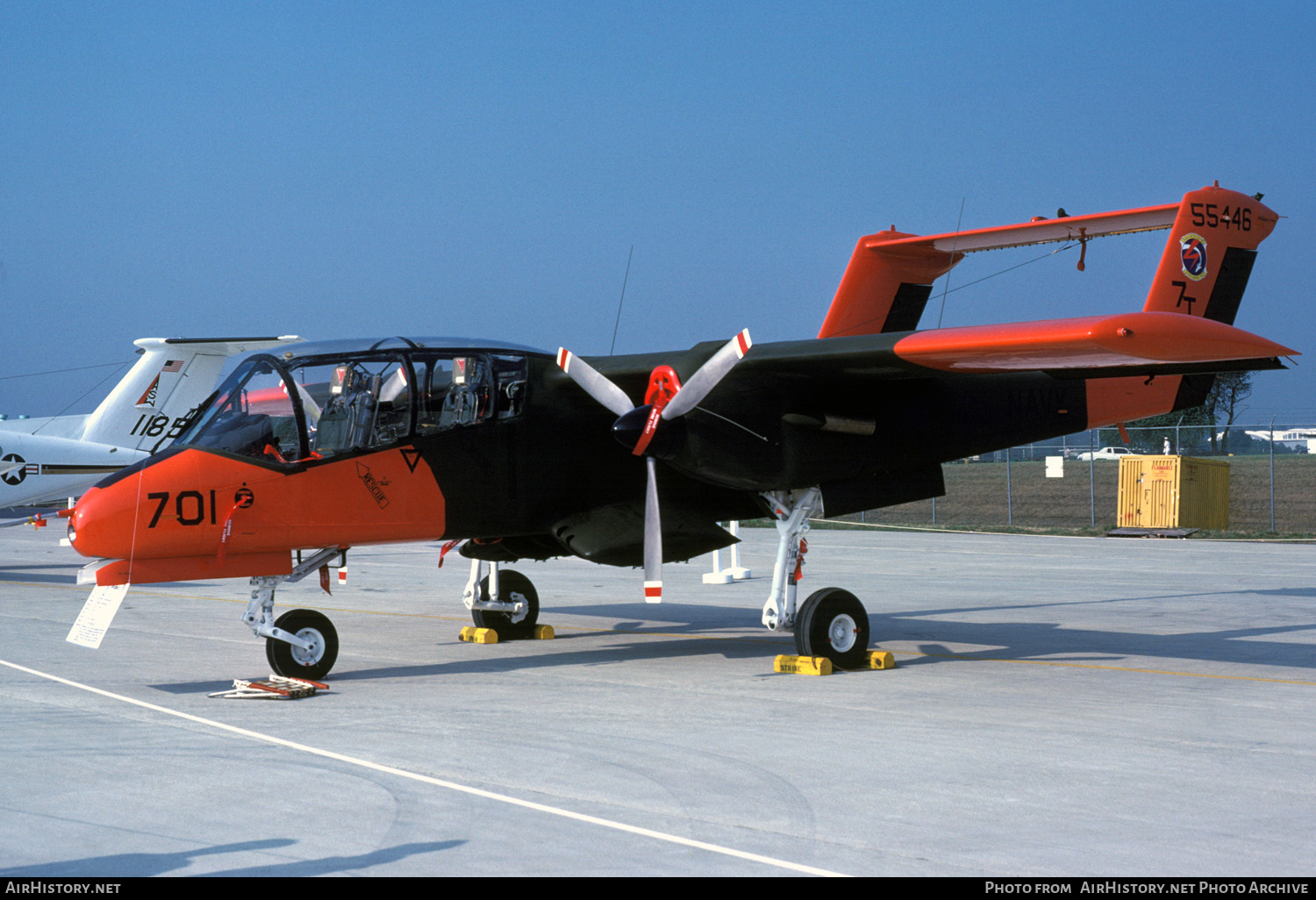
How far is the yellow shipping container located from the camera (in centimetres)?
3253

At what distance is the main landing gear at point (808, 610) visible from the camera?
12492mm

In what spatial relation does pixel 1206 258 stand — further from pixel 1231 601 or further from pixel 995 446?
pixel 1231 601

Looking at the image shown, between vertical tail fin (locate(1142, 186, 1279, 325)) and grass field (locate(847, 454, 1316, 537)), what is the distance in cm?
1794

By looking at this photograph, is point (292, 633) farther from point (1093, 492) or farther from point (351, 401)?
point (1093, 492)

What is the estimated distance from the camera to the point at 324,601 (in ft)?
65.4

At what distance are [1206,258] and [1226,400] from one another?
6580 cm

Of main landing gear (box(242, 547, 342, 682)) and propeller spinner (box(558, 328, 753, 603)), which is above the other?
propeller spinner (box(558, 328, 753, 603))

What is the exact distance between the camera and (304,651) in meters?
11.6

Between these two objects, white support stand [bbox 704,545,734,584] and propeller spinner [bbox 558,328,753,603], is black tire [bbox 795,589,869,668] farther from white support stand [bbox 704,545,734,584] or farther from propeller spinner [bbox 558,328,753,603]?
white support stand [bbox 704,545,734,584]

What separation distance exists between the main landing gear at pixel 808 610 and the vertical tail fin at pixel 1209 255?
569 cm

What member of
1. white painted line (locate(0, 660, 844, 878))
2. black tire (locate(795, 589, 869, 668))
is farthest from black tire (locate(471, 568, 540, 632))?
white painted line (locate(0, 660, 844, 878))

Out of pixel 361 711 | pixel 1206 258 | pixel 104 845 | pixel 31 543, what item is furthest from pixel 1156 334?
pixel 31 543

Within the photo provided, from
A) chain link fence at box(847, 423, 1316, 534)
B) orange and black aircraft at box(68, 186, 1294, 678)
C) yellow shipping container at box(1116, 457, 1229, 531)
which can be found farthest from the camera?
chain link fence at box(847, 423, 1316, 534)

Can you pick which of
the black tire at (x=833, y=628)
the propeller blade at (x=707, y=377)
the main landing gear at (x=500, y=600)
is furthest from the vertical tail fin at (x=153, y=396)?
the black tire at (x=833, y=628)
